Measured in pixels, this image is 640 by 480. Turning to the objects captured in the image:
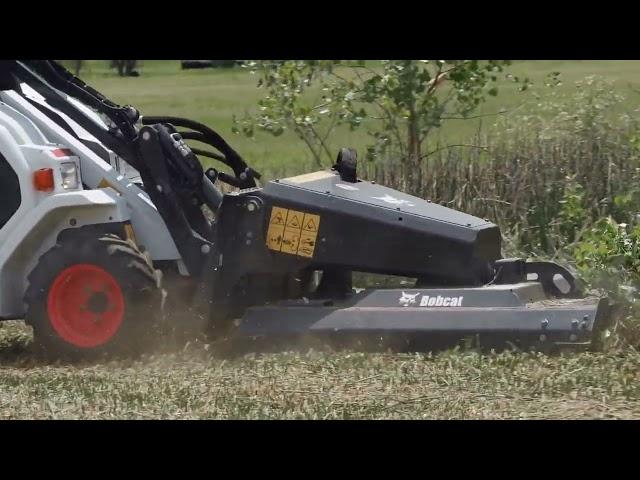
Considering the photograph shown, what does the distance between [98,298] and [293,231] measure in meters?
1.28

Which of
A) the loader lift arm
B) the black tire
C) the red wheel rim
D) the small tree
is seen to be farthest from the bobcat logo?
the small tree

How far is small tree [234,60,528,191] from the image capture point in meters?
10.8

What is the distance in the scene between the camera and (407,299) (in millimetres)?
7355

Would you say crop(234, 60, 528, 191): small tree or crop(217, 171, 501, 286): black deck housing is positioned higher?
crop(234, 60, 528, 191): small tree

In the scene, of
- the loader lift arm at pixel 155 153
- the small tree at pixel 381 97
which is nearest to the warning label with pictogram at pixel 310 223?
the loader lift arm at pixel 155 153

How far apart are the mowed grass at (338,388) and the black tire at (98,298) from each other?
0.16 m

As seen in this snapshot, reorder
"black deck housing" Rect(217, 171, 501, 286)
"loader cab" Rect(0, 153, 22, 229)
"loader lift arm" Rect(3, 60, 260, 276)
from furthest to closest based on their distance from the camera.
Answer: "loader lift arm" Rect(3, 60, 260, 276) < "loader cab" Rect(0, 153, 22, 229) < "black deck housing" Rect(217, 171, 501, 286)

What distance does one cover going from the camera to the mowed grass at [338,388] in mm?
6180

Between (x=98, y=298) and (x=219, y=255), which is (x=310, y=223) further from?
(x=98, y=298)

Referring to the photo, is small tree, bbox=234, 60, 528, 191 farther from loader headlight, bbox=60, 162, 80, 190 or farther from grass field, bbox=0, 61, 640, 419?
grass field, bbox=0, 61, 640, 419

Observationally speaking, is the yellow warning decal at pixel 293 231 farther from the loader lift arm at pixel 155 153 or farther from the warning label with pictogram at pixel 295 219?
the loader lift arm at pixel 155 153

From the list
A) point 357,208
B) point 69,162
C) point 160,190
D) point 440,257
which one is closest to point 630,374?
point 440,257

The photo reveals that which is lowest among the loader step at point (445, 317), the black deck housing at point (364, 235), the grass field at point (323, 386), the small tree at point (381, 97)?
the grass field at point (323, 386)

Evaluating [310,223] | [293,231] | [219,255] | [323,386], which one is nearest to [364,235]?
[310,223]
